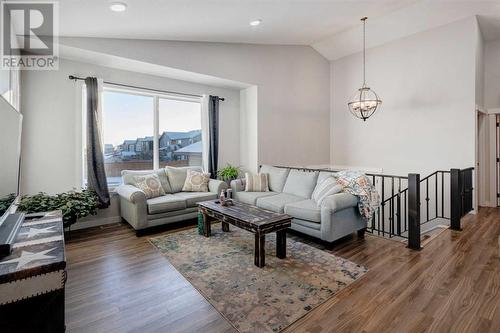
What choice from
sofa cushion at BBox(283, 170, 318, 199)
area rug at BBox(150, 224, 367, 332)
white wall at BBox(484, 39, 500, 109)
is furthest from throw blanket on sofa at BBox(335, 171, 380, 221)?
white wall at BBox(484, 39, 500, 109)

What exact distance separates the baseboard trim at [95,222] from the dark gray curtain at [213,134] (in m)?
1.94

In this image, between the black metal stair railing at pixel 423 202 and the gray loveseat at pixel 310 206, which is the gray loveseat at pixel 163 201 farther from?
the black metal stair railing at pixel 423 202

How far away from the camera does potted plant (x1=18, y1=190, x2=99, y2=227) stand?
127 inches

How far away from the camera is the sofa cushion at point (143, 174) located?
4.30 m

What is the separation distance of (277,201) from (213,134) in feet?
7.34

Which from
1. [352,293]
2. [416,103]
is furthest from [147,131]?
[416,103]

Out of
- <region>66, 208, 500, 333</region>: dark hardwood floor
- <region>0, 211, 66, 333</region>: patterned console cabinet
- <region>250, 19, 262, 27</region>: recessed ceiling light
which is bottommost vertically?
<region>66, 208, 500, 333</region>: dark hardwood floor

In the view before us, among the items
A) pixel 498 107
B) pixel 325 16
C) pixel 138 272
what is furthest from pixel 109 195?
pixel 498 107

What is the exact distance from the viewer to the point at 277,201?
Answer: 3.89 m

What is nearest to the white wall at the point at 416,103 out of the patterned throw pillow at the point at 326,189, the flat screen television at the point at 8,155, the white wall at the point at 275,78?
the white wall at the point at 275,78

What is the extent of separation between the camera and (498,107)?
5391mm

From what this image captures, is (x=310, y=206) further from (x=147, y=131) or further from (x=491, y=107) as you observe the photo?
(x=491, y=107)

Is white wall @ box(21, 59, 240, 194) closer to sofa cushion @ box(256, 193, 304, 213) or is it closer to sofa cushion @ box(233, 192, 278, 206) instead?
sofa cushion @ box(233, 192, 278, 206)

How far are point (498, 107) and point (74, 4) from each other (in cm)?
755
